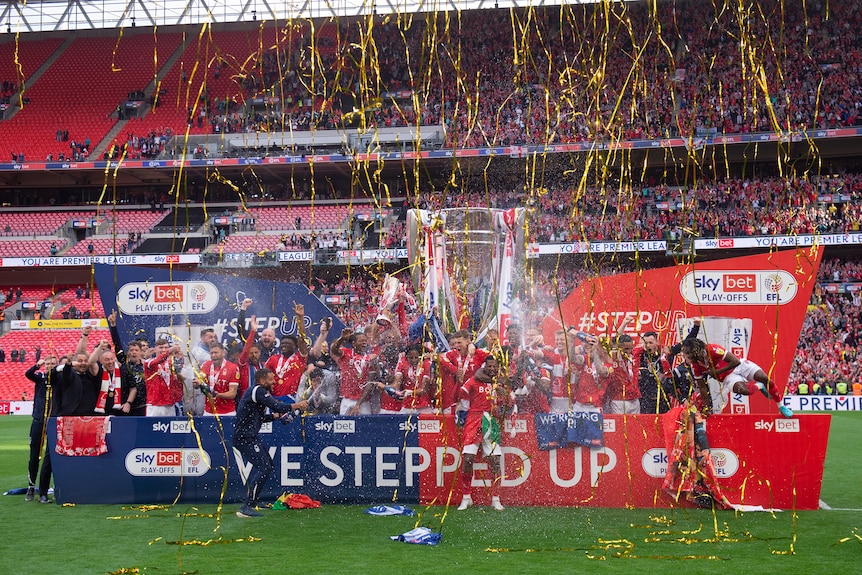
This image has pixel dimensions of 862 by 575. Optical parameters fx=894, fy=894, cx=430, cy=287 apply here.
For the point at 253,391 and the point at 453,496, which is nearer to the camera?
the point at 253,391

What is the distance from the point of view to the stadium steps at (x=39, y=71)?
3731 centimetres

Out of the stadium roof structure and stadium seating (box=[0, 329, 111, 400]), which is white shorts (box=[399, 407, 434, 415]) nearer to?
stadium seating (box=[0, 329, 111, 400])

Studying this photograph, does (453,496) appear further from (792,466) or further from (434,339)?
(792,466)

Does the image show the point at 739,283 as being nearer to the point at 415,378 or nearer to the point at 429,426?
the point at 415,378

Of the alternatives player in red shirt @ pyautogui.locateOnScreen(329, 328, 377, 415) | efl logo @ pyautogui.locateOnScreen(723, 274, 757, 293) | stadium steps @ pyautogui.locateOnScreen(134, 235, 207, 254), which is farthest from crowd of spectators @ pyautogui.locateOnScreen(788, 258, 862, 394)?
stadium steps @ pyautogui.locateOnScreen(134, 235, 207, 254)

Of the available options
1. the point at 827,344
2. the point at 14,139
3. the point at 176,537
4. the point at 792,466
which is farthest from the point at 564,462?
the point at 14,139

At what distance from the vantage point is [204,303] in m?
12.6

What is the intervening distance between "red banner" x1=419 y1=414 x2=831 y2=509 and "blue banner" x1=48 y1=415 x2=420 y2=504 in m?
0.36

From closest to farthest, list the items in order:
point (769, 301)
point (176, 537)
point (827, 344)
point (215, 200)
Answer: point (176, 537) < point (769, 301) < point (827, 344) < point (215, 200)

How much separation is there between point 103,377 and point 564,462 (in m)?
5.45

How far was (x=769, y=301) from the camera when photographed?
43.5 feet

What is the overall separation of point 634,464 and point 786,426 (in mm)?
1535

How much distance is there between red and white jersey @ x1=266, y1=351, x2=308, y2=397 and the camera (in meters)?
10.4

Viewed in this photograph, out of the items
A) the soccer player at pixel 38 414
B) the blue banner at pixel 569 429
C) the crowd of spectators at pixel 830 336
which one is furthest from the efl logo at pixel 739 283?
the crowd of spectators at pixel 830 336
